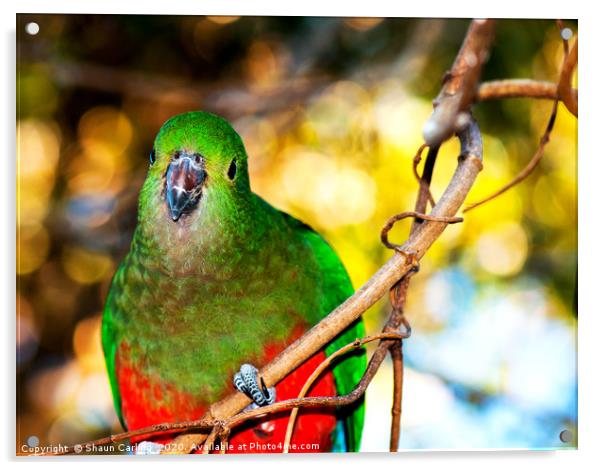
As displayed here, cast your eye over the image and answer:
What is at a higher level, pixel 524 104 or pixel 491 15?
pixel 491 15

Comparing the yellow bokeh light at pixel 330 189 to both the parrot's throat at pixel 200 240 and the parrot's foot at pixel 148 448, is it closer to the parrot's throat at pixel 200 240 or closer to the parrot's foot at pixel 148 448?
the parrot's throat at pixel 200 240

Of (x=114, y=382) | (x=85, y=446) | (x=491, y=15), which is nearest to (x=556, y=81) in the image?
(x=491, y=15)

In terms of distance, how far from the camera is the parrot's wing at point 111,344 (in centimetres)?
221

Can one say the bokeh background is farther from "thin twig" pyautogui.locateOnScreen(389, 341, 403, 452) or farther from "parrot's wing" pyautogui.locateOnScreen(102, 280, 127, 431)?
"thin twig" pyautogui.locateOnScreen(389, 341, 403, 452)

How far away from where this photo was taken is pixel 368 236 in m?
2.42

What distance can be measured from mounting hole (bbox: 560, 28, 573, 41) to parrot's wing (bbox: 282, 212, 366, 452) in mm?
1060

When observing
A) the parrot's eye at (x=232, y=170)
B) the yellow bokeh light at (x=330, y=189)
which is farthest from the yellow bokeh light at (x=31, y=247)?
the yellow bokeh light at (x=330, y=189)

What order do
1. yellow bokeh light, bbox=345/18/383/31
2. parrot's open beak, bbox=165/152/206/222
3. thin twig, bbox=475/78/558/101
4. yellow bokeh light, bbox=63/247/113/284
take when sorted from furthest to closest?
yellow bokeh light, bbox=63/247/113/284 < yellow bokeh light, bbox=345/18/383/31 < thin twig, bbox=475/78/558/101 < parrot's open beak, bbox=165/152/206/222

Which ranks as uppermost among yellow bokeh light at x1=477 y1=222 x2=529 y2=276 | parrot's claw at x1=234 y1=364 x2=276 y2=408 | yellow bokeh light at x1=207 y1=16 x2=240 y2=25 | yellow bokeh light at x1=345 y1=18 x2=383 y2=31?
yellow bokeh light at x1=345 y1=18 x2=383 y2=31

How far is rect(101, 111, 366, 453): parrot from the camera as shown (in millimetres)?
1968

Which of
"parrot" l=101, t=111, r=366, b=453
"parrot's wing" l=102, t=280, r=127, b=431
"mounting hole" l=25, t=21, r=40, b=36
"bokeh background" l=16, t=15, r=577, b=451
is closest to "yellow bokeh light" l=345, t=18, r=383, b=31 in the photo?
"bokeh background" l=16, t=15, r=577, b=451

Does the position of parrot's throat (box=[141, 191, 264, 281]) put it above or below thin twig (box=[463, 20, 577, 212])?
below

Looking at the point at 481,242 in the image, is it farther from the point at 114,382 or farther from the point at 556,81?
the point at 114,382

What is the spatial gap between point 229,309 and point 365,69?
954 millimetres
